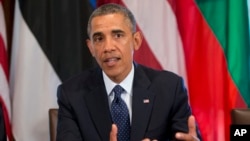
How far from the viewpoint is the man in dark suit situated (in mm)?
1808

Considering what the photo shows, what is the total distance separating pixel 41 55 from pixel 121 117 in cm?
110

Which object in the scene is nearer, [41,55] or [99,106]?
[99,106]

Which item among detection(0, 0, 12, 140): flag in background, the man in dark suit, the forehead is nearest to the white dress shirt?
the man in dark suit

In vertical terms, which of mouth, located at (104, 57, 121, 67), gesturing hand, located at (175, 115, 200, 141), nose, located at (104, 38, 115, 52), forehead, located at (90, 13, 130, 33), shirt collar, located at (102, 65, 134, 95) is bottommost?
gesturing hand, located at (175, 115, 200, 141)

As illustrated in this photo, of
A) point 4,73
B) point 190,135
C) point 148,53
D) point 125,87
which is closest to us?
point 190,135

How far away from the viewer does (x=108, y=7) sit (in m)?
1.83

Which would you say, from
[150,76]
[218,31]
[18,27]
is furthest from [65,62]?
[218,31]

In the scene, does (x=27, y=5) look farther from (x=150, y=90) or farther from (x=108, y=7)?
(x=150, y=90)

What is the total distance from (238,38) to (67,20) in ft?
3.94

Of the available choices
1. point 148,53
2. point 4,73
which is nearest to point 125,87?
point 148,53

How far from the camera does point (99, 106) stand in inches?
73.7

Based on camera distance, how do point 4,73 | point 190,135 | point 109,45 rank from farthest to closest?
point 4,73
point 109,45
point 190,135

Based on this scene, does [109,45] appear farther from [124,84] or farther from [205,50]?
[205,50]

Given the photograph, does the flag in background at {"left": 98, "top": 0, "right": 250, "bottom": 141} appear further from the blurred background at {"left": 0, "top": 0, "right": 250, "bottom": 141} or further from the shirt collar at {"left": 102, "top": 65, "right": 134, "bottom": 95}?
the shirt collar at {"left": 102, "top": 65, "right": 134, "bottom": 95}
